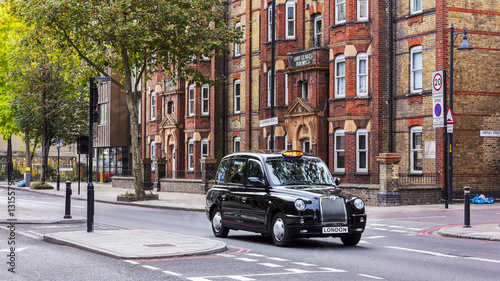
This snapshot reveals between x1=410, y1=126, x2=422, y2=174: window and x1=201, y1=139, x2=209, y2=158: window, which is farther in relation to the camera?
x1=201, y1=139, x2=209, y2=158: window

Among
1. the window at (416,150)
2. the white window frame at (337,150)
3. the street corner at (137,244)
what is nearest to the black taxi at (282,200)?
the street corner at (137,244)

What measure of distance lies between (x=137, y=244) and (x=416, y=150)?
2042cm

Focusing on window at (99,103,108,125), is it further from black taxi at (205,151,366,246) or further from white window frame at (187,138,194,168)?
black taxi at (205,151,366,246)

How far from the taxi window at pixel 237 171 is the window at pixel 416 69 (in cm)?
1727

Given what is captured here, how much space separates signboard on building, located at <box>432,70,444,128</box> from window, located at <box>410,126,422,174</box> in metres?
5.31

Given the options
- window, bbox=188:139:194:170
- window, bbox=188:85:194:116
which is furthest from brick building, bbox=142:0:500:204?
window, bbox=188:139:194:170

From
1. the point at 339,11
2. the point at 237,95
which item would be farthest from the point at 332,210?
the point at 237,95

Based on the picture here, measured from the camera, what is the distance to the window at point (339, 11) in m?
34.2

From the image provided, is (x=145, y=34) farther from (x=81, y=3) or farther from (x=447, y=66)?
(x=447, y=66)

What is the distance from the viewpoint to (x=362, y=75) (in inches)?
1312

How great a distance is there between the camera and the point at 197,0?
1352 inches

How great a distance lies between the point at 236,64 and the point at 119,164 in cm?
2522

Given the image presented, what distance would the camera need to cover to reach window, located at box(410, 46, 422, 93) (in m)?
31.5

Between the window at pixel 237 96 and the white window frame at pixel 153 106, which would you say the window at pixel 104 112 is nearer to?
the white window frame at pixel 153 106
